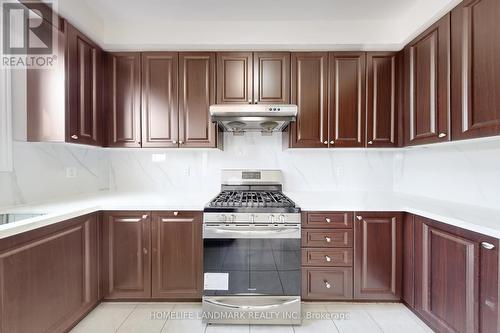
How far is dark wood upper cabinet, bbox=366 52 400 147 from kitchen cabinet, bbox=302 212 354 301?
100cm

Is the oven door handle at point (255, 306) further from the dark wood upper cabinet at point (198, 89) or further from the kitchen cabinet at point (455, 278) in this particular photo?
the dark wood upper cabinet at point (198, 89)

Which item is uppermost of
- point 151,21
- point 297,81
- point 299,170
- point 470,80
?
point 151,21

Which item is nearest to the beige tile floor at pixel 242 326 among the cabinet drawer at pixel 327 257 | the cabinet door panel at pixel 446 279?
the cabinet door panel at pixel 446 279

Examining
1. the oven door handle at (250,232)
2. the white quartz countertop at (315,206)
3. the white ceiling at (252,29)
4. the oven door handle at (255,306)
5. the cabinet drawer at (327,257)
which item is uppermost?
the white ceiling at (252,29)

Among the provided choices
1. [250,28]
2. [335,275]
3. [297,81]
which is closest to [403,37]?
[297,81]

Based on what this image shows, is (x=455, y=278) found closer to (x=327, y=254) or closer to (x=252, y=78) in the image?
(x=327, y=254)

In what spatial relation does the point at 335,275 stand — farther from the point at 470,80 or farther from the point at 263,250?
the point at 470,80

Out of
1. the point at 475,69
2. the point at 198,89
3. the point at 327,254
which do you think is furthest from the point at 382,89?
the point at 198,89

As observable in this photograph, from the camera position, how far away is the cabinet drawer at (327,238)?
196 centimetres

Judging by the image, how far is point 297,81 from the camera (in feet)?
7.45

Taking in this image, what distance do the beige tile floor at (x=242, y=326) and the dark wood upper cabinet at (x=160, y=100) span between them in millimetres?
1417

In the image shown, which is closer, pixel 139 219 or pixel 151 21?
pixel 139 219

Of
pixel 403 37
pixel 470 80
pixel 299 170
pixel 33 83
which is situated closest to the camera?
pixel 470 80

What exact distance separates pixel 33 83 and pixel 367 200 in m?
2.82
